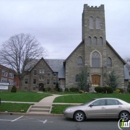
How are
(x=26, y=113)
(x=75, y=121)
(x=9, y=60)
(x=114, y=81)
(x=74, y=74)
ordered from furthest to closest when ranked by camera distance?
(x=9, y=60)
(x=74, y=74)
(x=114, y=81)
(x=26, y=113)
(x=75, y=121)

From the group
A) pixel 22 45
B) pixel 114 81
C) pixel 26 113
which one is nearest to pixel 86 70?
pixel 114 81

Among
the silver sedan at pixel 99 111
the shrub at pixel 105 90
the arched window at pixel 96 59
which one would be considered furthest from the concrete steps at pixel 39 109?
the arched window at pixel 96 59

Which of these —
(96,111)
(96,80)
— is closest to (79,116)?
(96,111)

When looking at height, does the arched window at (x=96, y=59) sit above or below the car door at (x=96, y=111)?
above

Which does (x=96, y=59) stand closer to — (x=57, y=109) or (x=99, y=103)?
(x=57, y=109)

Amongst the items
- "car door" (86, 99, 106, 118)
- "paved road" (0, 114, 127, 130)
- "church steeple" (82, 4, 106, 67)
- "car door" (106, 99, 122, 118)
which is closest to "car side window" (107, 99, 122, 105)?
"car door" (106, 99, 122, 118)

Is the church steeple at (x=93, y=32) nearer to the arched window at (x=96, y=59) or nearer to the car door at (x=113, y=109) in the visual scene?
the arched window at (x=96, y=59)

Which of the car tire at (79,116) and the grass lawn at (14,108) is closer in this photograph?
the car tire at (79,116)

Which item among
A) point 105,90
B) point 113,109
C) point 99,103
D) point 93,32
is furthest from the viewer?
point 93,32

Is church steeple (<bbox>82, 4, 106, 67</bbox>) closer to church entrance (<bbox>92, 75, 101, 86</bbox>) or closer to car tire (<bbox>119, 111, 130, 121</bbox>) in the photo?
church entrance (<bbox>92, 75, 101, 86</bbox>)

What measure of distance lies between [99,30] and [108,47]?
3909 millimetres

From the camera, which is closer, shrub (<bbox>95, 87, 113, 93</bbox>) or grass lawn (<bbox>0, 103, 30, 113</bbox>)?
grass lawn (<bbox>0, 103, 30, 113</bbox>)

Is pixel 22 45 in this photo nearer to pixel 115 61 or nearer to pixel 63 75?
pixel 63 75

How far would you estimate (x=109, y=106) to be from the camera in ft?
39.5
